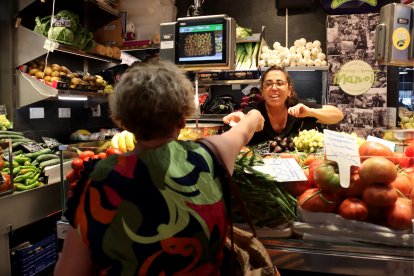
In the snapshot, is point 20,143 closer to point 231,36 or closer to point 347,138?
point 231,36

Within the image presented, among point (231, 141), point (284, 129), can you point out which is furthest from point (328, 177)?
point (284, 129)

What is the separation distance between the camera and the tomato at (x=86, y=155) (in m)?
1.78

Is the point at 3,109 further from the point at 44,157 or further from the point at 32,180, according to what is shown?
the point at 32,180

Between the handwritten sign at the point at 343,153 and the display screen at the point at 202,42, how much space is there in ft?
4.25

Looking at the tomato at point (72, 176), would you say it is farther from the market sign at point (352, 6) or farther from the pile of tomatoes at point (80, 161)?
the market sign at point (352, 6)

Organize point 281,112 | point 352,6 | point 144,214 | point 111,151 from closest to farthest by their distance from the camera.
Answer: point 144,214
point 111,151
point 281,112
point 352,6

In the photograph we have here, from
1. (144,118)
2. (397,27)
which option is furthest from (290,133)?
(144,118)

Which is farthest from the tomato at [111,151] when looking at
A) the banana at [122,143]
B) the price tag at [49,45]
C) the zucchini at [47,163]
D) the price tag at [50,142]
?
the price tag at [50,142]

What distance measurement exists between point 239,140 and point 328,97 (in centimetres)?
376

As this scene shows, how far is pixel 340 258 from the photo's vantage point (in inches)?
54.7

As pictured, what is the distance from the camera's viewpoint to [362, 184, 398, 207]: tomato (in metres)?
1.38

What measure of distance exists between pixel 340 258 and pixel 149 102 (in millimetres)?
916

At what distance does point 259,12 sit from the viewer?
5391 millimetres

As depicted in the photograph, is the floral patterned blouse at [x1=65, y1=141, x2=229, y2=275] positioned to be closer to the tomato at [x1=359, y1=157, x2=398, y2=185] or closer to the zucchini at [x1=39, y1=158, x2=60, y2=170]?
the tomato at [x1=359, y1=157, x2=398, y2=185]
